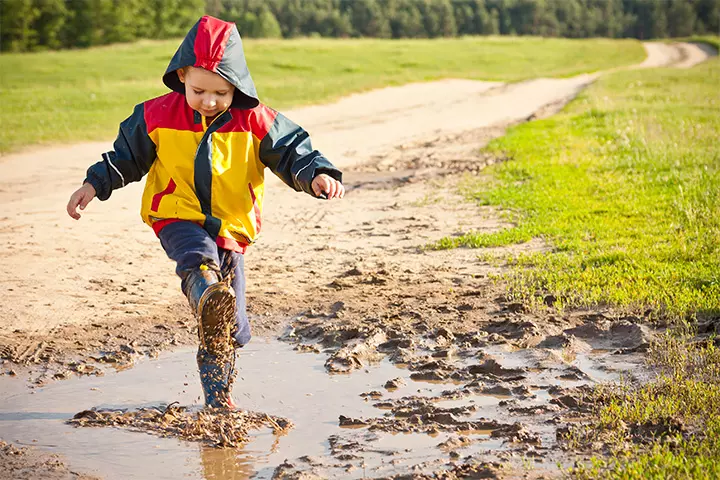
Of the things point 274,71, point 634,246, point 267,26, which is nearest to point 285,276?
point 634,246

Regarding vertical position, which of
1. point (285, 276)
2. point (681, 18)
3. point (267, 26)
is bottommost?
point (681, 18)

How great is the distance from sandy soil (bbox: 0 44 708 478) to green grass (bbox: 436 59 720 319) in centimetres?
33

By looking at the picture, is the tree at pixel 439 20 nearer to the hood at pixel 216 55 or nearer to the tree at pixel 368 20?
the tree at pixel 368 20

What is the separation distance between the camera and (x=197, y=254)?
13.9 feet

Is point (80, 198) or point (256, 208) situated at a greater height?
point (80, 198)

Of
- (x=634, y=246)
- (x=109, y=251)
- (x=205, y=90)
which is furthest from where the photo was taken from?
(x=109, y=251)

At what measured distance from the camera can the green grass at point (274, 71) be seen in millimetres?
18719

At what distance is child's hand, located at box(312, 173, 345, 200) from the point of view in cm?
434

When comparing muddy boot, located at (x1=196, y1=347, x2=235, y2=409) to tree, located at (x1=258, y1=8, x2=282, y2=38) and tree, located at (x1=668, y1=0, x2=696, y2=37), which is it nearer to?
tree, located at (x1=258, y1=8, x2=282, y2=38)

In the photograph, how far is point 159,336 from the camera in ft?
19.7

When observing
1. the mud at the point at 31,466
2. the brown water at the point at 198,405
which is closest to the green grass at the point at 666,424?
the brown water at the point at 198,405

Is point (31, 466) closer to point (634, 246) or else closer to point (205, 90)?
point (205, 90)

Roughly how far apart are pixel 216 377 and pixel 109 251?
366 centimetres

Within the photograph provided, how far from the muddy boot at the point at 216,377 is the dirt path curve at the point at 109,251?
1.24m
